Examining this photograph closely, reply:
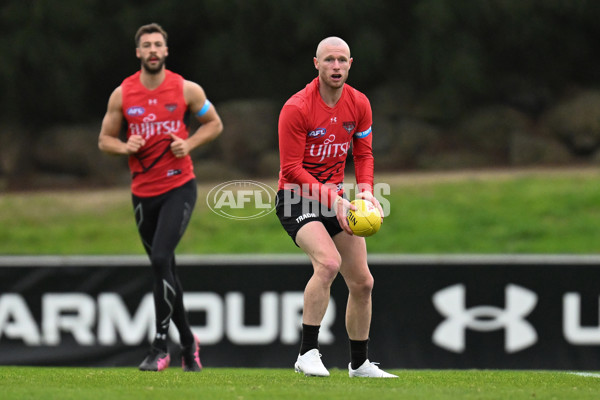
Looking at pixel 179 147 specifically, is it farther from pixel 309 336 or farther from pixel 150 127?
pixel 309 336

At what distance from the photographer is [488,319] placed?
1160 cm

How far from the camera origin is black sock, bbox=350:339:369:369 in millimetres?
7520

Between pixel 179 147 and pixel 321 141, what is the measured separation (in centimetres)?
149

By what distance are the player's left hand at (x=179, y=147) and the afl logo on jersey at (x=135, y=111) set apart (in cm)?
33

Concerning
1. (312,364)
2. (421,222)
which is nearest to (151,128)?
(312,364)

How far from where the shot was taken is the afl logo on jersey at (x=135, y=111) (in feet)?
27.5

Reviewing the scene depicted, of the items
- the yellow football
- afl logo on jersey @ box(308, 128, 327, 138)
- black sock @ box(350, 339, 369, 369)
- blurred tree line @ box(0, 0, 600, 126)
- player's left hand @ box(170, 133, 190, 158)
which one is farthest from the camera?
blurred tree line @ box(0, 0, 600, 126)

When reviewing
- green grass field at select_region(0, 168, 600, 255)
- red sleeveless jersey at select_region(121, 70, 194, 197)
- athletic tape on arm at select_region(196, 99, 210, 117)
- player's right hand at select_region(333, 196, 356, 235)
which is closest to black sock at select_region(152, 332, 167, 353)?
red sleeveless jersey at select_region(121, 70, 194, 197)

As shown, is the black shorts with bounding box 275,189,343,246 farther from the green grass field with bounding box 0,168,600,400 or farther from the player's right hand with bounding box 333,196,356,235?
the green grass field with bounding box 0,168,600,400

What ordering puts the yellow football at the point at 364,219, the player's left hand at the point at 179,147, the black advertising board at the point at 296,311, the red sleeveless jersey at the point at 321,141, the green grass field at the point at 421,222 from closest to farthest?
the yellow football at the point at 364,219 → the red sleeveless jersey at the point at 321,141 → the player's left hand at the point at 179,147 → the black advertising board at the point at 296,311 → the green grass field at the point at 421,222

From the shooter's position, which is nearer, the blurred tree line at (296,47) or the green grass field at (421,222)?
the green grass field at (421,222)

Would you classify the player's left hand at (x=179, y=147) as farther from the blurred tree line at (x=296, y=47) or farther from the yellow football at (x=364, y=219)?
the blurred tree line at (x=296, y=47)

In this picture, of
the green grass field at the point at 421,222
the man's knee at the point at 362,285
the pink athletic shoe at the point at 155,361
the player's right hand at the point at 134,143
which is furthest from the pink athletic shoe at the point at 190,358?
the green grass field at the point at 421,222

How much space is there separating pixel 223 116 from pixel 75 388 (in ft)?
53.9
